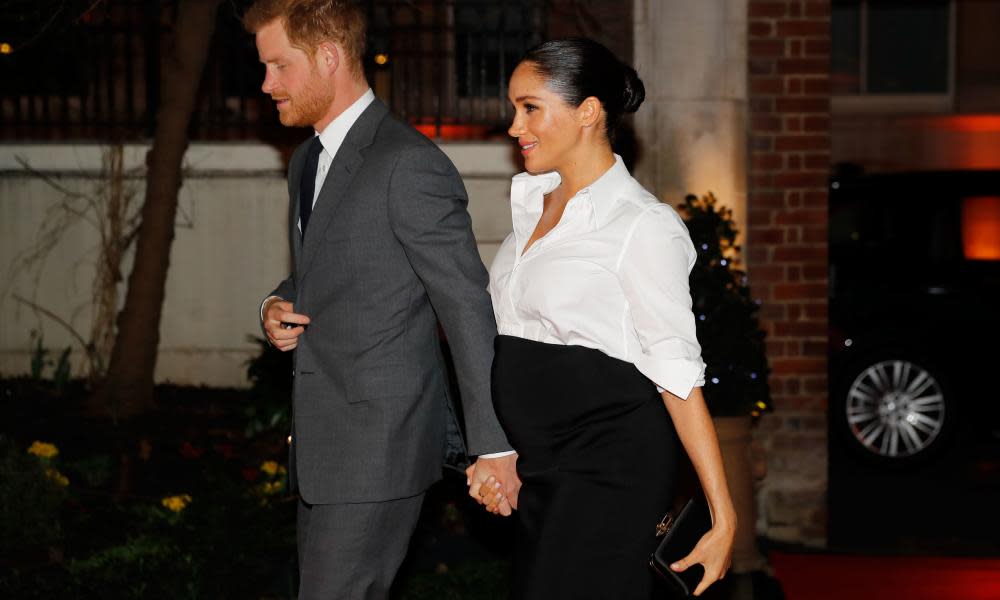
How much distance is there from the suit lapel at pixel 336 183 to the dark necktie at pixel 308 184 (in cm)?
10

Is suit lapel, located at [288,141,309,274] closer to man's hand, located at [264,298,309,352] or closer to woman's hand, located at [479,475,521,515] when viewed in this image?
man's hand, located at [264,298,309,352]

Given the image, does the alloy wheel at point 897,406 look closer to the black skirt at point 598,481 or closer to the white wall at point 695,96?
A: the white wall at point 695,96

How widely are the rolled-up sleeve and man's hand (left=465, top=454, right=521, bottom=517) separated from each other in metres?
0.50

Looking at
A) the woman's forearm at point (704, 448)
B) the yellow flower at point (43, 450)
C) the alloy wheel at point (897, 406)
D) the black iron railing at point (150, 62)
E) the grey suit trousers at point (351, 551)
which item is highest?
the black iron railing at point (150, 62)

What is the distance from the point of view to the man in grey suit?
3090 millimetres

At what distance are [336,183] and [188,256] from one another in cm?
521

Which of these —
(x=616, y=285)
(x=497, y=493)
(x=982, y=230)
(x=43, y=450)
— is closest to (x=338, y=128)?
(x=616, y=285)

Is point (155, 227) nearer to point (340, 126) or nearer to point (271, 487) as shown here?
→ point (271, 487)

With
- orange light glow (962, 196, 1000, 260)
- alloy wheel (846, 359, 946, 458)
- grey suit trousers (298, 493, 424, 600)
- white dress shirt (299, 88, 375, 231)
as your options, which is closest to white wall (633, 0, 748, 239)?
alloy wheel (846, 359, 946, 458)

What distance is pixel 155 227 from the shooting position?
731cm

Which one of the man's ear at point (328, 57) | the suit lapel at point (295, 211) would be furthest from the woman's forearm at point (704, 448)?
the man's ear at point (328, 57)

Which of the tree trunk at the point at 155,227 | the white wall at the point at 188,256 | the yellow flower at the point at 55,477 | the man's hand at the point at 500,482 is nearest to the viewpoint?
the man's hand at the point at 500,482

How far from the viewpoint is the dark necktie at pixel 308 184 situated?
10.8 ft

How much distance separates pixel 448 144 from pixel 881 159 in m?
11.0
